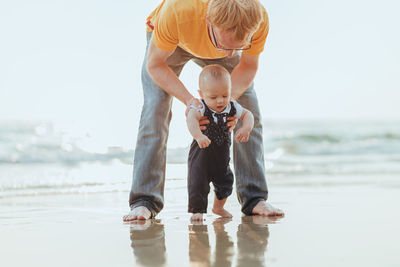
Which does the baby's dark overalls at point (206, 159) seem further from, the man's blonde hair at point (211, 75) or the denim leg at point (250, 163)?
the denim leg at point (250, 163)

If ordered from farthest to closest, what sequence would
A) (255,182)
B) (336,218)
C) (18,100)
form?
(18,100) < (255,182) < (336,218)

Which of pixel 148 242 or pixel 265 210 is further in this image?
pixel 265 210

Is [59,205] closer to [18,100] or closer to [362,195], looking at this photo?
[362,195]

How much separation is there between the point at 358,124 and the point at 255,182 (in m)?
9.91

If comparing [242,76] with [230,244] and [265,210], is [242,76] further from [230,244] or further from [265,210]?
[230,244]

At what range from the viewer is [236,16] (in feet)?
6.63

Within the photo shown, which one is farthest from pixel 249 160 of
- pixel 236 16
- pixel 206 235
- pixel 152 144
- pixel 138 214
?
pixel 236 16

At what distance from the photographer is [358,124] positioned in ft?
39.9

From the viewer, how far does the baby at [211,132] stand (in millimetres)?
2418

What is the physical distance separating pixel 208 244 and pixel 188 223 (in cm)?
57

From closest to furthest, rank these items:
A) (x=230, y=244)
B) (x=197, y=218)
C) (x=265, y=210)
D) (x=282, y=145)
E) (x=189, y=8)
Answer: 1. (x=230, y=244)
2. (x=189, y=8)
3. (x=197, y=218)
4. (x=265, y=210)
5. (x=282, y=145)

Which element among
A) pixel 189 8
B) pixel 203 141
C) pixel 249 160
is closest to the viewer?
pixel 189 8

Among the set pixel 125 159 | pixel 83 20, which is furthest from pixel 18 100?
pixel 125 159

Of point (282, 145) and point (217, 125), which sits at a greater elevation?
point (217, 125)
